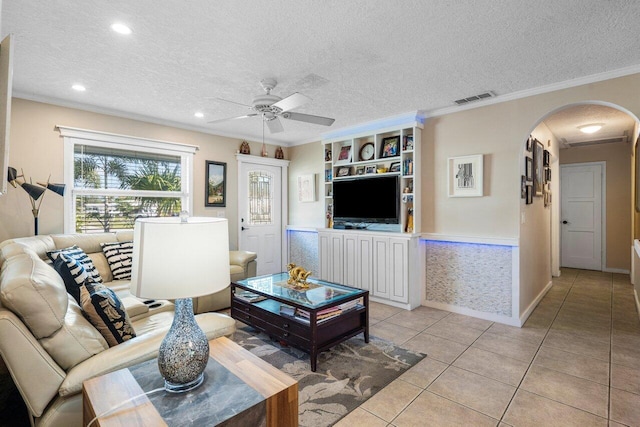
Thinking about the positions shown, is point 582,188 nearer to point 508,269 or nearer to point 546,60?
point 508,269

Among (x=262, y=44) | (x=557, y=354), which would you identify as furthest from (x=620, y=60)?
(x=262, y=44)

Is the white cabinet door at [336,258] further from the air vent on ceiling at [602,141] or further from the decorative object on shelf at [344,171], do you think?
the air vent on ceiling at [602,141]

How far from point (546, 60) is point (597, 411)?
254cm

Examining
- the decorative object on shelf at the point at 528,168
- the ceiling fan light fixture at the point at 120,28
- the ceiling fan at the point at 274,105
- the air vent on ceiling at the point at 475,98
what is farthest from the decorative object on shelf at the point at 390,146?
the ceiling fan light fixture at the point at 120,28

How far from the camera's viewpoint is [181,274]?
118cm

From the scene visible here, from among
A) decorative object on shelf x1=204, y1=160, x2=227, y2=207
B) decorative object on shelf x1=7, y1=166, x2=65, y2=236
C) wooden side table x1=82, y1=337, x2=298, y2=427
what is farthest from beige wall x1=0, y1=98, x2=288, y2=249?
wooden side table x1=82, y1=337, x2=298, y2=427

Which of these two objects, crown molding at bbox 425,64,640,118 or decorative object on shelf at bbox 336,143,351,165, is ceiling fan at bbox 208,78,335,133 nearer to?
crown molding at bbox 425,64,640,118

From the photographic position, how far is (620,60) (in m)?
2.58

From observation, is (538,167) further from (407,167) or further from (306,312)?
(306,312)

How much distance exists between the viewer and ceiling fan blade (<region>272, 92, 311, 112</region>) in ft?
7.84

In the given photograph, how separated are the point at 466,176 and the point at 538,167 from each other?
125cm

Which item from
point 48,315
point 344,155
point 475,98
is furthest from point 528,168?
point 48,315

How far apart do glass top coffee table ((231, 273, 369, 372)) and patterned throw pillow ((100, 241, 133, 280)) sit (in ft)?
4.15

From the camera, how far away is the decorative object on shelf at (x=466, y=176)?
362 cm
